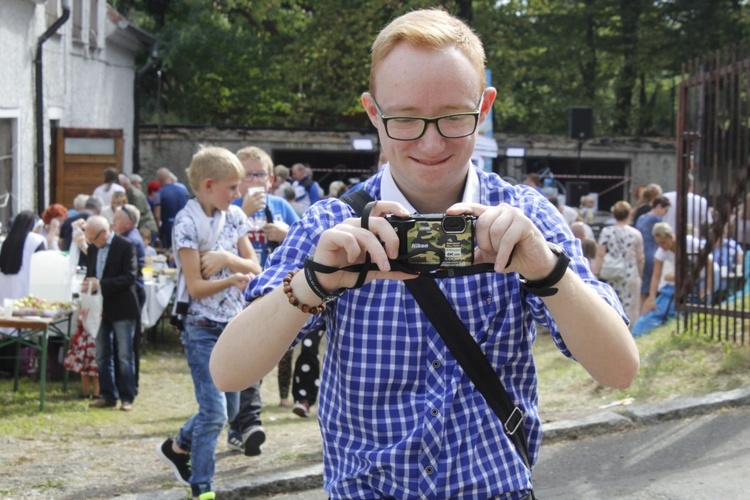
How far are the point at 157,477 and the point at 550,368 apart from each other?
577 cm

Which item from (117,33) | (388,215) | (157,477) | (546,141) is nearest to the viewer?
(388,215)

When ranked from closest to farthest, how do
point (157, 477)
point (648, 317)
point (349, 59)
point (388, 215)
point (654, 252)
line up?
point (388, 215), point (157, 477), point (648, 317), point (654, 252), point (349, 59)

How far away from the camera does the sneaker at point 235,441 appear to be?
7676 millimetres

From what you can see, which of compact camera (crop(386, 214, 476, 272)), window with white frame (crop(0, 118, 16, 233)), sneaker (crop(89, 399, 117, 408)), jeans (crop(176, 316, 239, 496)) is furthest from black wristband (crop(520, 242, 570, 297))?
window with white frame (crop(0, 118, 16, 233))

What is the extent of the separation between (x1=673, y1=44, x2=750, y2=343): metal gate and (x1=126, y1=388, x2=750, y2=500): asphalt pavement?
1.58 meters

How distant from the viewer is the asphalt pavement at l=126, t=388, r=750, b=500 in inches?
255

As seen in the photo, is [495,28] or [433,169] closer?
[433,169]

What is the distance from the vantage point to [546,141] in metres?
31.1

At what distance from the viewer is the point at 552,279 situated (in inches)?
88.6

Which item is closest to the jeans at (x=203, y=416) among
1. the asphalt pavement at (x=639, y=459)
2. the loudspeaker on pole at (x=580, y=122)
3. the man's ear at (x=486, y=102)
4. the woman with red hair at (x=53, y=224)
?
the asphalt pavement at (x=639, y=459)

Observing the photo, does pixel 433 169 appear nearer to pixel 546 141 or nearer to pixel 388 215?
pixel 388 215

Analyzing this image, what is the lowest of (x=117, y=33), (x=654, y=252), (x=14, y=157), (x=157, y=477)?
(x=157, y=477)

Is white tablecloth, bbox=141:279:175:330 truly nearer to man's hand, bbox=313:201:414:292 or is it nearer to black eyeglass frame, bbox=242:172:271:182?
black eyeglass frame, bbox=242:172:271:182

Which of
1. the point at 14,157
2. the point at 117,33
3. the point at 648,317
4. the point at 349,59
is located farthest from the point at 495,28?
the point at 648,317
